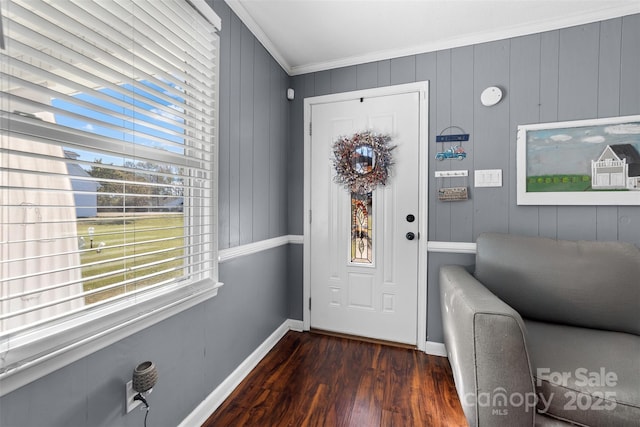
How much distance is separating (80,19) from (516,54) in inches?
100

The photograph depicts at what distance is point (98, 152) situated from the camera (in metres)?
0.99

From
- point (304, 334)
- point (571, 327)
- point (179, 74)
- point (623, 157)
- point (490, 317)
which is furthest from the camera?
point (304, 334)

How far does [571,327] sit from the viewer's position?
151 cm

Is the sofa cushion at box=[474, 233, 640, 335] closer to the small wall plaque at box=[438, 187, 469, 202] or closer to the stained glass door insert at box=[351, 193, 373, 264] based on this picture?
the small wall plaque at box=[438, 187, 469, 202]

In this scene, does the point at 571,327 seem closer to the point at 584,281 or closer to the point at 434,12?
the point at 584,281

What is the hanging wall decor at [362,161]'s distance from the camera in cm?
223

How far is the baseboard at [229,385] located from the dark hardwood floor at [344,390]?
33 millimetres

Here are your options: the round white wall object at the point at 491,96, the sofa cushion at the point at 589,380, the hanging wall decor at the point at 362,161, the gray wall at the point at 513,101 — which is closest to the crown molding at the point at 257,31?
the gray wall at the point at 513,101

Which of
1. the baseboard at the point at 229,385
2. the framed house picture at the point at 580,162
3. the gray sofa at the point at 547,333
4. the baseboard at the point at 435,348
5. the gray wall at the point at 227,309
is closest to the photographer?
the gray wall at the point at 227,309

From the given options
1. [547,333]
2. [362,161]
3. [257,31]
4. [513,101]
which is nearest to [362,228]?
[362,161]

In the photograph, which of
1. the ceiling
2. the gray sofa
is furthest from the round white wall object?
the gray sofa

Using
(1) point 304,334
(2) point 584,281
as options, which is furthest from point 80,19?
(2) point 584,281

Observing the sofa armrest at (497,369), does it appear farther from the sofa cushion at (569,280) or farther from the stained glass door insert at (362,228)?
the stained glass door insert at (362,228)

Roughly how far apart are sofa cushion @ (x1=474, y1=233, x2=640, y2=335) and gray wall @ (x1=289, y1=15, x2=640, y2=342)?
29 cm
